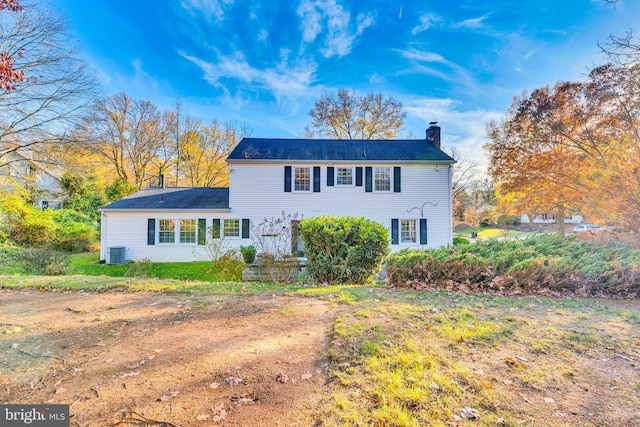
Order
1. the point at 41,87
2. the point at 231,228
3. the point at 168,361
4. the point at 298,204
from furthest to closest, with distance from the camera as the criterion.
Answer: the point at 298,204
the point at 231,228
the point at 41,87
the point at 168,361

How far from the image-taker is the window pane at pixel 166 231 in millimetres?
13391

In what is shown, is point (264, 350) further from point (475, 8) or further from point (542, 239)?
point (475, 8)

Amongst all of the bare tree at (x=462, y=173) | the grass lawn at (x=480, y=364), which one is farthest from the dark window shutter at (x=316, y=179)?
the bare tree at (x=462, y=173)

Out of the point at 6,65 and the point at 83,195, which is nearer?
the point at 6,65

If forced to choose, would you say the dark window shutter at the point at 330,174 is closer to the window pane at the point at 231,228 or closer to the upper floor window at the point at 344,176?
the upper floor window at the point at 344,176

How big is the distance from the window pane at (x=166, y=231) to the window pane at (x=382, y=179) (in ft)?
34.3

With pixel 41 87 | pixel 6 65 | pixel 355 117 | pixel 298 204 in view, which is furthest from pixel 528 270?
pixel 355 117

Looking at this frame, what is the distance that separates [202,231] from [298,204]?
493cm

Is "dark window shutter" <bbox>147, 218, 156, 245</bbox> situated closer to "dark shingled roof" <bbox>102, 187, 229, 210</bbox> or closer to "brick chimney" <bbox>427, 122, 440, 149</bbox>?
"dark shingled roof" <bbox>102, 187, 229, 210</bbox>

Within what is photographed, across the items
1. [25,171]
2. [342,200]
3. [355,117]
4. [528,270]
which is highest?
[355,117]

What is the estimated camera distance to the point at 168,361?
2.55 metres

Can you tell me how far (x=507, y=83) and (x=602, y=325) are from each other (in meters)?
13.8

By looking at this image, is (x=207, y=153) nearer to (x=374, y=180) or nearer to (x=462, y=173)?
(x=374, y=180)

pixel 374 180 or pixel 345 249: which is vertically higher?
pixel 374 180
